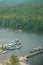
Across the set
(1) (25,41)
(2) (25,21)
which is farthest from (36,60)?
(2) (25,21)

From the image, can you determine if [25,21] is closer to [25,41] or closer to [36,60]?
[25,41]

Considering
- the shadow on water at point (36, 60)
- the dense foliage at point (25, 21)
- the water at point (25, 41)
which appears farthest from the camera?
the dense foliage at point (25, 21)

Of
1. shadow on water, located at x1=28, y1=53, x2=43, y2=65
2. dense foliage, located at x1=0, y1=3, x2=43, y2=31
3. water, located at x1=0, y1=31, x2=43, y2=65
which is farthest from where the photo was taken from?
dense foliage, located at x1=0, y1=3, x2=43, y2=31

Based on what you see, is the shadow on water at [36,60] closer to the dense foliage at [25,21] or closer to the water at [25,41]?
the water at [25,41]

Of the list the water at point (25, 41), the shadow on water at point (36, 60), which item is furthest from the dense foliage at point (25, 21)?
the shadow on water at point (36, 60)

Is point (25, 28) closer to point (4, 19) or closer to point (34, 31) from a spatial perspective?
point (34, 31)

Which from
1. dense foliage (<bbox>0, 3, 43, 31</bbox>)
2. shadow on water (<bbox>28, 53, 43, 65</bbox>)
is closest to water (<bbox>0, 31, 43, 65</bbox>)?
shadow on water (<bbox>28, 53, 43, 65</bbox>)

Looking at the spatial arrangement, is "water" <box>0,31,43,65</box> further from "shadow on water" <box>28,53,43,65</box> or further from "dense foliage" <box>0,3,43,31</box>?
"dense foliage" <box>0,3,43,31</box>

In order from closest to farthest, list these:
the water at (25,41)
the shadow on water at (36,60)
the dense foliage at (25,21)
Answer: the shadow on water at (36,60)
the water at (25,41)
the dense foliage at (25,21)
